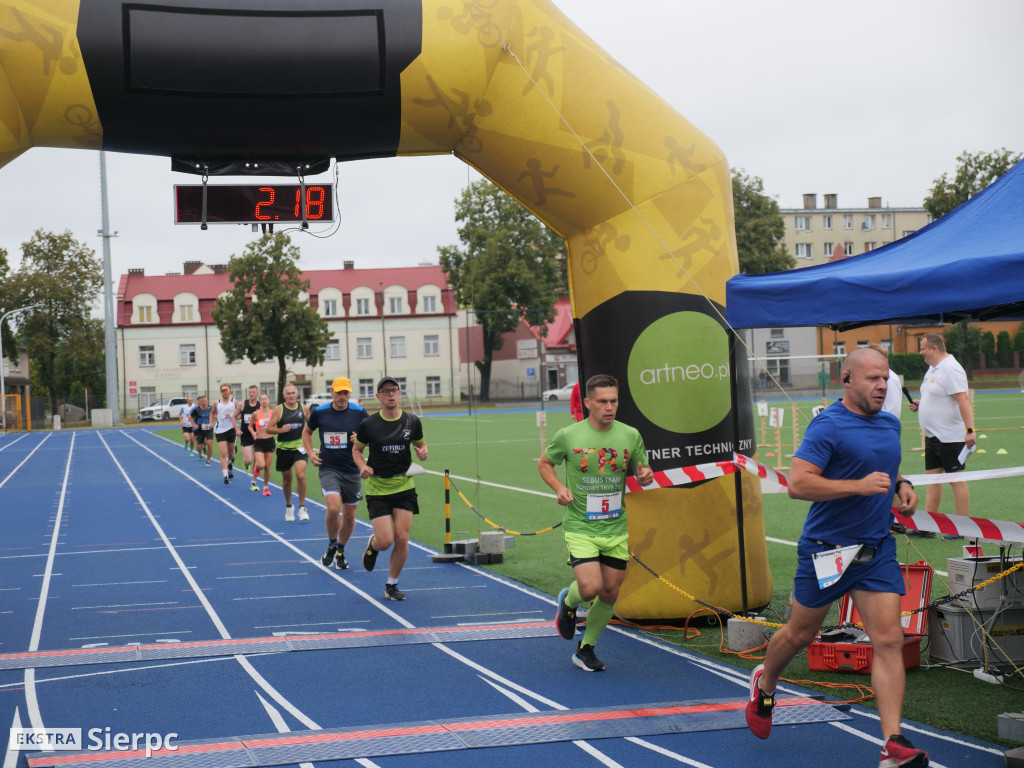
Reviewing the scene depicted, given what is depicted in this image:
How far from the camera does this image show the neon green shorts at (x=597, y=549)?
6949 millimetres

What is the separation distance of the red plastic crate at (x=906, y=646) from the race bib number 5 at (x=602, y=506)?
1526mm

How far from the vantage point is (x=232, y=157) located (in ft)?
26.1

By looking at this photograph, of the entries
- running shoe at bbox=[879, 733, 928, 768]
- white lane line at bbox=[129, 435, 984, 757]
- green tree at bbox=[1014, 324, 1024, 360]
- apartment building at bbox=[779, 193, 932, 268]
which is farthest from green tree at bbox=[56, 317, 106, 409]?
running shoe at bbox=[879, 733, 928, 768]

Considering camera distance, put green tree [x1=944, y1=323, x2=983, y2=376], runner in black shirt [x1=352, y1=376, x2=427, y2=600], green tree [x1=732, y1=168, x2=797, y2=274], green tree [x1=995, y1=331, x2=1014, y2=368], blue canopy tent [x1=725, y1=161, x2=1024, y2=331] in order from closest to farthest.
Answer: blue canopy tent [x1=725, y1=161, x2=1024, y2=331] → runner in black shirt [x1=352, y1=376, x2=427, y2=600] → green tree [x1=944, y1=323, x2=983, y2=376] → green tree [x1=995, y1=331, x2=1014, y2=368] → green tree [x1=732, y1=168, x2=797, y2=274]

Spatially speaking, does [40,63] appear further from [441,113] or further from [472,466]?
[472,466]

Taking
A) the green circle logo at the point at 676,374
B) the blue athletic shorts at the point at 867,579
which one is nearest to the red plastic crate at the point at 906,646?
the blue athletic shorts at the point at 867,579

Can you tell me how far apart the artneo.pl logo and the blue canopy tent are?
14.0ft

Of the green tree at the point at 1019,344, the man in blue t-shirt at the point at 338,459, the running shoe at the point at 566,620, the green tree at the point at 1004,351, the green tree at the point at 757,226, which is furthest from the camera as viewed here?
the green tree at the point at 757,226

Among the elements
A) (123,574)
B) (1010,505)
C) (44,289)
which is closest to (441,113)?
(123,574)

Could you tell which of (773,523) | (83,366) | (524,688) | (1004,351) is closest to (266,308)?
(83,366)

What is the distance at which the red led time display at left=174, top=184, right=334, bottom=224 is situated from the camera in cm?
800

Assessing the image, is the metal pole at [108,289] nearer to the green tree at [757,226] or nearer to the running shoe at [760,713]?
the green tree at [757,226]

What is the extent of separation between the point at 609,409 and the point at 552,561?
479cm

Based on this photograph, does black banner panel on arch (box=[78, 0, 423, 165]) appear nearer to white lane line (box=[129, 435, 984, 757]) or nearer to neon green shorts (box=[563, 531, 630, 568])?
neon green shorts (box=[563, 531, 630, 568])
